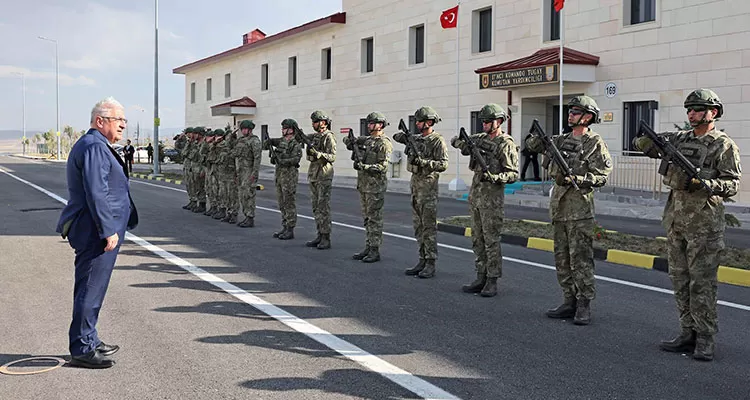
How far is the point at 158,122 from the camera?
1329 inches

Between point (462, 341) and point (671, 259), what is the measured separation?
1.77 metres

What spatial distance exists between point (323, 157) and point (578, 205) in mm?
5018

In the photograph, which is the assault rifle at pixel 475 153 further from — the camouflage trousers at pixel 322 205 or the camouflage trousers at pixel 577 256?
the camouflage trousers at pixel 322 205

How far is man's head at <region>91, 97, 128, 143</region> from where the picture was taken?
16.4 feet

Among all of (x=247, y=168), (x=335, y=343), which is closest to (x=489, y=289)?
(x=335, y=343)

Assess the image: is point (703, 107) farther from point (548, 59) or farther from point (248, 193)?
point (548, 59)

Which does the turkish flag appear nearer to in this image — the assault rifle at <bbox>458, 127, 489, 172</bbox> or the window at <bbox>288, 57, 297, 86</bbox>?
the window at <bbox>288, 57, 297, 86</bbox>

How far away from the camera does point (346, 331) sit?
5852mm

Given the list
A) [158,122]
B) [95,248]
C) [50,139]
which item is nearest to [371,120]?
[95,248]

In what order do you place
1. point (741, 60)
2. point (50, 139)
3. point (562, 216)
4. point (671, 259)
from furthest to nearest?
point (50, 139)
point (741, 60)
point (562, 216)
point (671, 259)

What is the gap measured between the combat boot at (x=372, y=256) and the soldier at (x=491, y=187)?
7.30 feet

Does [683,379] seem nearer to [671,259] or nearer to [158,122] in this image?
[671,259]

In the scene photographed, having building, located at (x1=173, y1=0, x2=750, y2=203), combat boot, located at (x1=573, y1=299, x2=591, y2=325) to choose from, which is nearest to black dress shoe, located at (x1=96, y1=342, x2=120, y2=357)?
combat boot, located at (x1=573, y1=299, x2=591, y2=325)

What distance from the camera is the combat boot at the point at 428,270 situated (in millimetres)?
8266
